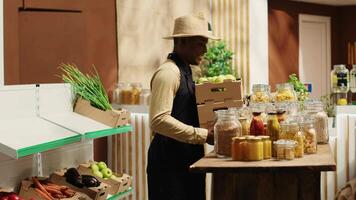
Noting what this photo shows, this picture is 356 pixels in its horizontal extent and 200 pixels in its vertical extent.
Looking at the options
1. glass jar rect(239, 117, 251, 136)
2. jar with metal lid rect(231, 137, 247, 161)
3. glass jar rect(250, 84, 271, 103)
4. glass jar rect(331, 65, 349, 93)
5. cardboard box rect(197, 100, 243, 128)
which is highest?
glass jar rect(331, 65, 349, 93)

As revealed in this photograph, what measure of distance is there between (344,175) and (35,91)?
269 cm

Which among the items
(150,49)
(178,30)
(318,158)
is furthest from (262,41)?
(318,158)

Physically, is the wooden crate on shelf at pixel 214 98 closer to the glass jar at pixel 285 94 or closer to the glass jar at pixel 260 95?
the glass jar at pixel 260 95

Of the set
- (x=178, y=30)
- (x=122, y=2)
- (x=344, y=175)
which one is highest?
(x=122, y=2)

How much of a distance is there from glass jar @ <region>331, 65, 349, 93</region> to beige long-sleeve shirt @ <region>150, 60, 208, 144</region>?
1716 mm

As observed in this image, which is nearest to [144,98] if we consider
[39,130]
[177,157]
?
[177,157]

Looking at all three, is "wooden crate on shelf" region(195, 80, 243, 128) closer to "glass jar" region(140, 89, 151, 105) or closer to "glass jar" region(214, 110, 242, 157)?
"glass jar" region(214, 110, 242, 157)

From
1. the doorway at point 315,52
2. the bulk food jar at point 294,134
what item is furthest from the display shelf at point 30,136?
the doorway at point 315,52

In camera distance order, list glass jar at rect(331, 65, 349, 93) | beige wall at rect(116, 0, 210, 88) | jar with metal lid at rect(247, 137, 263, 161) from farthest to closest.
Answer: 1. beige wall at rect(116, 0, 210, 88)
2. glass jar at rect(331, 65, 349, 93)
3. jar with metal lid at rect(247, 137, 263, 161)

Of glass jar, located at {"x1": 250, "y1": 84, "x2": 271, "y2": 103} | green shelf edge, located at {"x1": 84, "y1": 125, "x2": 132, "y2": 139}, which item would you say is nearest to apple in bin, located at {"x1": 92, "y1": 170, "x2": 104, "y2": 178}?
green shelf edge, located at {"x1": 84, "y1": 125, "x2": 132, "y2": 139}

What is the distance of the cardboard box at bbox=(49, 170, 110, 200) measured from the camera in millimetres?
3035

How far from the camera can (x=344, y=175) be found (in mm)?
4516

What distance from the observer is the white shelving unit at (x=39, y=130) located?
104 inches

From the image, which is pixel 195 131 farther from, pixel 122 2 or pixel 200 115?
pixel 122 2
